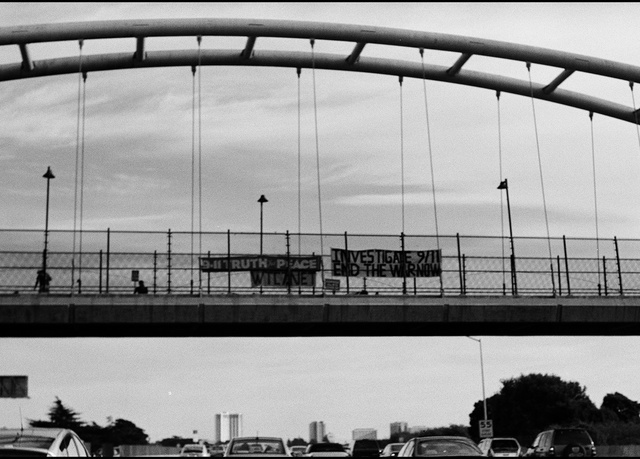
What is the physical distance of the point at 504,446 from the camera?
156 ft

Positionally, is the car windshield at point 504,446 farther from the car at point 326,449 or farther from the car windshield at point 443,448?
the car windshield at point 443,448

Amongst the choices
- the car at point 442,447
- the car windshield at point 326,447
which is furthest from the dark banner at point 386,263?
the car at point 442,447

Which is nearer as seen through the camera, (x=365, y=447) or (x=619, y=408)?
(x=365, y=447)

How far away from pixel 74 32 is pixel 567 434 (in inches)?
860

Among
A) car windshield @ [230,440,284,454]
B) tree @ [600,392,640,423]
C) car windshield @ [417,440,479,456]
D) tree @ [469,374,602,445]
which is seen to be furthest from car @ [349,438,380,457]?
tree @ [600,392,640,423]

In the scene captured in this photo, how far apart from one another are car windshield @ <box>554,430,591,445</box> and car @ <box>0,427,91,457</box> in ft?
72.4

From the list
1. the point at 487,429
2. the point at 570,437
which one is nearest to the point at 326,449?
the point at 570,437

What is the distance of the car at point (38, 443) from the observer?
13188 mm

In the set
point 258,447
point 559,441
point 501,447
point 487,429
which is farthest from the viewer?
point 487,429

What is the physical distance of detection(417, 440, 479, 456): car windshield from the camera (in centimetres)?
2069

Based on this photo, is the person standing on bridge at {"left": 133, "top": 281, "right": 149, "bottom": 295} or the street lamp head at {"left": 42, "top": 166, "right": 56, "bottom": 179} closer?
the person standing on bridge at {"left": 133, "top": 281, "right": 149, "bottom": 295}

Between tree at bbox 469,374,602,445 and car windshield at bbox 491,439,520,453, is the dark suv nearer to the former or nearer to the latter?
car windshield at bbox 491,439,520,453

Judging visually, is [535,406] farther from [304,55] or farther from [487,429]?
[304,55]

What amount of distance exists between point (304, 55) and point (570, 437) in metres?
18.0
